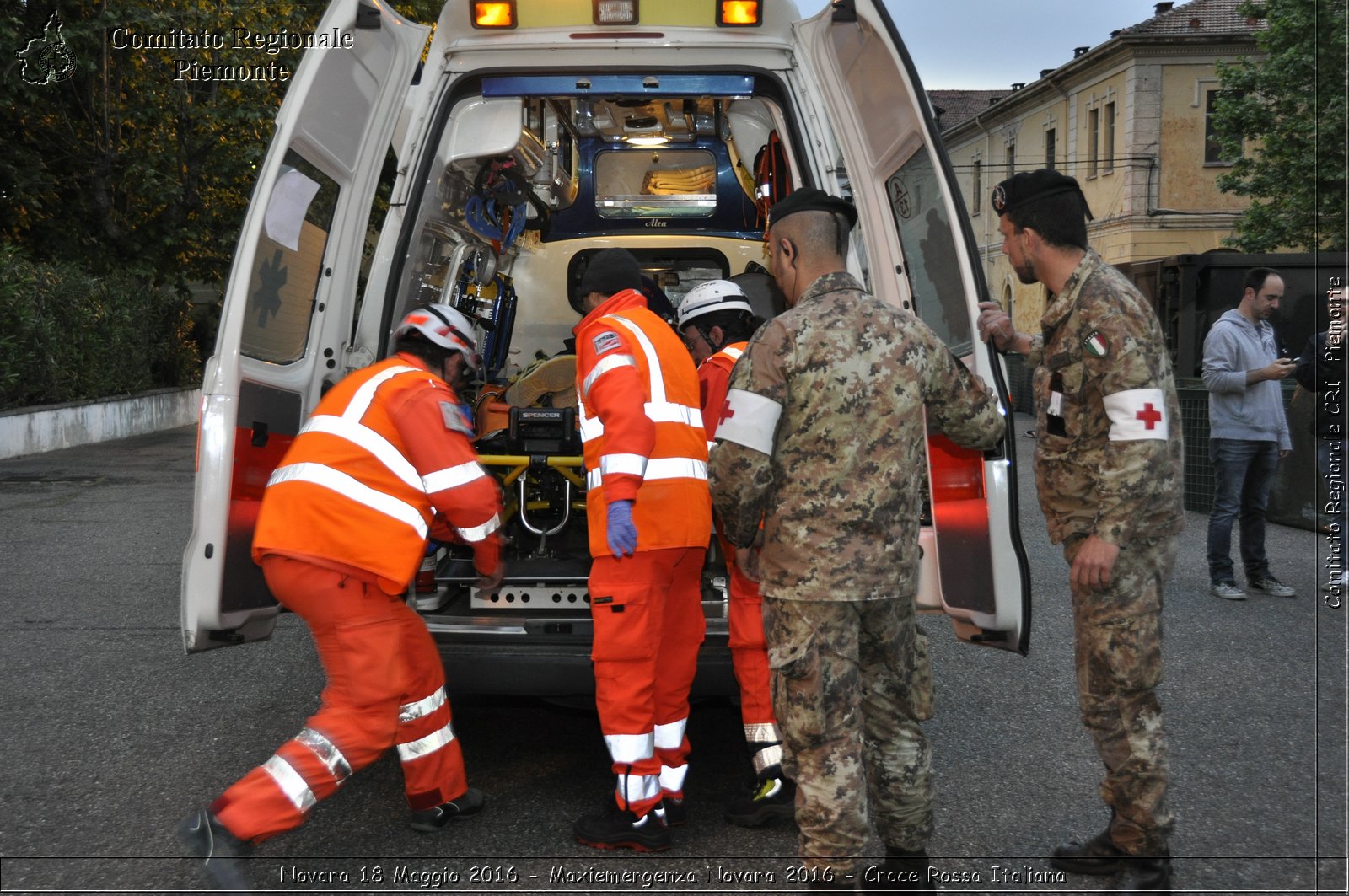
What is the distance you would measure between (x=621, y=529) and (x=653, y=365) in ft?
1.78

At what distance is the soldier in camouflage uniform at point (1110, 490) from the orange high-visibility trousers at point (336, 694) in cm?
188

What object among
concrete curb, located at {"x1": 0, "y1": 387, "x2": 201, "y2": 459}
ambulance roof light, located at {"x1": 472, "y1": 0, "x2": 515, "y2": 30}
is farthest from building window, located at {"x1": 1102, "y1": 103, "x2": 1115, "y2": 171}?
ambulance roof light, located at {"x1": 472, "y1": 0, "x2": 515, "y2": 30}

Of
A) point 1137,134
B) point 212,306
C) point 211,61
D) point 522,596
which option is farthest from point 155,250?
A: point 1137,134

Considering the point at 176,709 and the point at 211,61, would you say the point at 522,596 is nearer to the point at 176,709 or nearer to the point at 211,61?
the point at 176,709

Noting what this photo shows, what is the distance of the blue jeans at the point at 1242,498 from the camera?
24.0 feet

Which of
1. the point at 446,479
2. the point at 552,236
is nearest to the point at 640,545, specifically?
the point at 446,479

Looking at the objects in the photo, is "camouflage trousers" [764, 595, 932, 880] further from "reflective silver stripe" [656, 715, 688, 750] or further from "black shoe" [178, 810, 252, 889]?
"black shoe" [178, 810, 252, 889]

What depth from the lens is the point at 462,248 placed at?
5895 millimetres

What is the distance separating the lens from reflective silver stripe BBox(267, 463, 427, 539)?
3.61 metres

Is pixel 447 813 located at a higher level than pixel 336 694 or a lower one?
lower

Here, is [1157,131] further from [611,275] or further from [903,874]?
[903,874]

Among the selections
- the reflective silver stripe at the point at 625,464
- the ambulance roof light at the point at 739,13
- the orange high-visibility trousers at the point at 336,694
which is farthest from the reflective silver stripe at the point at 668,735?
the ambulance roof light at the point at 739,13

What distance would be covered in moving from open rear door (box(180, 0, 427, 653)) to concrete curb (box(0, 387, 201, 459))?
9505mm

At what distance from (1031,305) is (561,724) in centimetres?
3891
